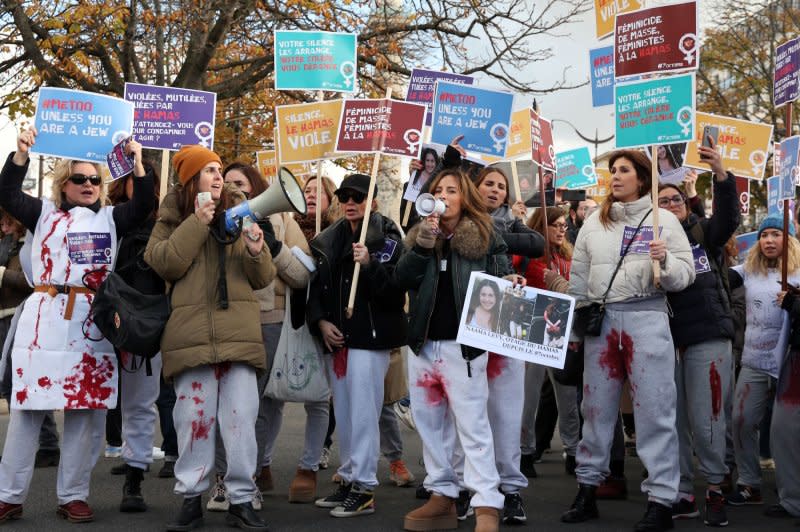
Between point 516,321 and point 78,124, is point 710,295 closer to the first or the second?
point 516,321

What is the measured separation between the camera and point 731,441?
805cm

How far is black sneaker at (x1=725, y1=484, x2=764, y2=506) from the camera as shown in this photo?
720cm

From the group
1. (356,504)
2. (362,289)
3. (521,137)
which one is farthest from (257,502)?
(521,137)

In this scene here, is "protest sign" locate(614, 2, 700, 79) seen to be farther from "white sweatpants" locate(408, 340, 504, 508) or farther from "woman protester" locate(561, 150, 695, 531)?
"white sweatpants" locate(408, 340, 504, 508)

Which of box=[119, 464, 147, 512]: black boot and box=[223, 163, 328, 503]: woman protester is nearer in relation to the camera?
box=[119, 464, 147, 512]: black boot

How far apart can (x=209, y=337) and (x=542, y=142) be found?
13.1ft

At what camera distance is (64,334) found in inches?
243

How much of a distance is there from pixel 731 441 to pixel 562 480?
1266 millimetres

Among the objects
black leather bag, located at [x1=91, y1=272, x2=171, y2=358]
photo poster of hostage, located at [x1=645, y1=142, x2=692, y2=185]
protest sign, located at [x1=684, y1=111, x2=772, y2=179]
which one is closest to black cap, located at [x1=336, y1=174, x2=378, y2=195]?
black leather bag, located at [x1=91, y1=272, x2=171, y2=358]

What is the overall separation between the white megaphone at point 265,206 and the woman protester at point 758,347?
3378 mm

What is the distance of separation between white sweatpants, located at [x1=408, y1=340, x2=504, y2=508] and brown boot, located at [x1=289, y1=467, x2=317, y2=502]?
44.5 inches

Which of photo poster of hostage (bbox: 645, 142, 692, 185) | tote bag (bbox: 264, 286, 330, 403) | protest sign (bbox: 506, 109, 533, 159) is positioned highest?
protest sign (bbox: 506, 109, 533, 159)

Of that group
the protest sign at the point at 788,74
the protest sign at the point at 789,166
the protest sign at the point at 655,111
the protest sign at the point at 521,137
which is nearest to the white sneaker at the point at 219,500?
the protest sign at the point at 655,111

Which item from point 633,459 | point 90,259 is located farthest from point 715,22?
Answer: point 90,259
